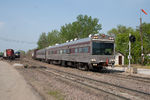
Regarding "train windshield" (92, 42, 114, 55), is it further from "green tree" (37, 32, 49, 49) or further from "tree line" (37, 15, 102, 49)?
"green tree" (37, 32, 49, 49)

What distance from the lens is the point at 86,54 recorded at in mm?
16406

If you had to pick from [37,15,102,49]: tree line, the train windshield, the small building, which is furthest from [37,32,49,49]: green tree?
the train windshield

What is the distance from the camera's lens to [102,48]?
16.0 metres

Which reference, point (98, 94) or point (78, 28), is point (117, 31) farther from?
point (98, 94)

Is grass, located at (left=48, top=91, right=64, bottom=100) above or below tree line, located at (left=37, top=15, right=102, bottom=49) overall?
below

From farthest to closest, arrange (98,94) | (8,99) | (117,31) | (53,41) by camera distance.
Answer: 1. (53,41)
2. (117,31)
3. (98,94)
4. (8,99)

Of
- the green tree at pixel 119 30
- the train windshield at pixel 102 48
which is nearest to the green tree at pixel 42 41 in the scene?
the green tree at pixel 119 30

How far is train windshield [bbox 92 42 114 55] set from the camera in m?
15.8

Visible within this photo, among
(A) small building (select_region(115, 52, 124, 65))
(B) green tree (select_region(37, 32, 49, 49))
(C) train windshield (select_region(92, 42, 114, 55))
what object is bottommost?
(A) small building (select_region(115, 52, 124, 65))

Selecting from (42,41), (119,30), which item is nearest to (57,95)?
(119,30)

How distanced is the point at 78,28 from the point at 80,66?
4011cm

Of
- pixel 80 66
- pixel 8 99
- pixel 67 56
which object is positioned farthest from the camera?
pixel 67 56

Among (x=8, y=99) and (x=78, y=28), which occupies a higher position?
(x=78, y=28)

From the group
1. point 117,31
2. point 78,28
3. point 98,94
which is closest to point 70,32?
point 78,28
